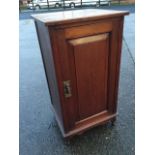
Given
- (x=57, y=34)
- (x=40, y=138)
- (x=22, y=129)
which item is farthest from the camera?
(x=22, y=129)

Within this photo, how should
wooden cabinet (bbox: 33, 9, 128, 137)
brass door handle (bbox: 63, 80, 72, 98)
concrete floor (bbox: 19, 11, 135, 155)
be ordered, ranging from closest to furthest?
wooden cabinet (bbox: 33, 9, 128, 137) → brass door handle (bbox: 63, 80, 72, 98) → concrete floor (bbox: 19, 11, 135, 155)

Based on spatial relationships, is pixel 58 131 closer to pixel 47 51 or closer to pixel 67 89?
pixel 67 89

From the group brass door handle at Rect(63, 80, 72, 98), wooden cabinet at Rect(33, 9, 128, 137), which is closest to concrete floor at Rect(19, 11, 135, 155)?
wooden cabinet at Rect(33, 9, 128, 137)

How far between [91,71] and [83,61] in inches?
3.8

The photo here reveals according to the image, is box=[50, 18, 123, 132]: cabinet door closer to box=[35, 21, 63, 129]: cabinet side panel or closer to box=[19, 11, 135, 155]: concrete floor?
box=[35, 21, 63, 129]: cabinet side panel

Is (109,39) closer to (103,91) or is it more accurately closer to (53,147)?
(103,91)

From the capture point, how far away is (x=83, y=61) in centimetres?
99

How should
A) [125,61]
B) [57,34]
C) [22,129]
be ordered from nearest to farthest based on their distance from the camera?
[57,34]
[22,129]
[125,61]

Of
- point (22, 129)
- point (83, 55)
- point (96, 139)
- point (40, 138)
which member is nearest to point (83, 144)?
point (96, 139)

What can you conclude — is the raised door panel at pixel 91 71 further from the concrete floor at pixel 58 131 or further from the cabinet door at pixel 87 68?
the concrete floor at pixel 58 131

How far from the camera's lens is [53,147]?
1297 millimetres

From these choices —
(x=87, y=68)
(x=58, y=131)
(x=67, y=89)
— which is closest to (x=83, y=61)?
(x=87, y=68)

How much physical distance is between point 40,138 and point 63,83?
624 mm

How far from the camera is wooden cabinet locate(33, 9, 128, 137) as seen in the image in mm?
865
